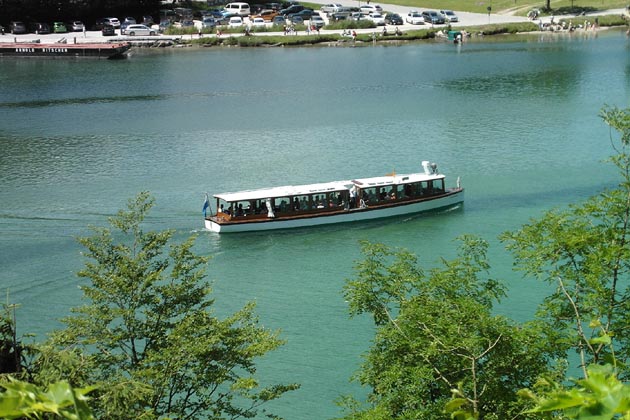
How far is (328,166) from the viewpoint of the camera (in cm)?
5012

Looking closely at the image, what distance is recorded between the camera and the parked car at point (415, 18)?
356 feet

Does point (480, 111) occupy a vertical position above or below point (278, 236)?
above

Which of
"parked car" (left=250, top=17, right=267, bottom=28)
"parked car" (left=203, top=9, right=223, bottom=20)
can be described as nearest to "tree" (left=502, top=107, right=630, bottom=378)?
"parked car" (left=250, top=17, right=267, bottom=28)

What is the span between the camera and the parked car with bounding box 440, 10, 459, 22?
109 metres

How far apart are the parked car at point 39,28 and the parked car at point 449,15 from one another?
175 feet

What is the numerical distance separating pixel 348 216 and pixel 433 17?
7155 centimetres

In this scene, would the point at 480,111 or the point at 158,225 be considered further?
the point at 480,111

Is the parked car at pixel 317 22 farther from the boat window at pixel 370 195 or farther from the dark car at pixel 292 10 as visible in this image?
the boat window at pixel 370 195

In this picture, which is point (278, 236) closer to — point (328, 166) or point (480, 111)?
point (328, 166)

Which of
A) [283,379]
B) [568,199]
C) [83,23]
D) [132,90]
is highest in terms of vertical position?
[83,23]

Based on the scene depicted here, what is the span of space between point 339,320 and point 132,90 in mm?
51943

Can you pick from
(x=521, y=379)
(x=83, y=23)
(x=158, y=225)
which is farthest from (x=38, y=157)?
(x=83, y=23)

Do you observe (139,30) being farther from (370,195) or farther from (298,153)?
(370,195)

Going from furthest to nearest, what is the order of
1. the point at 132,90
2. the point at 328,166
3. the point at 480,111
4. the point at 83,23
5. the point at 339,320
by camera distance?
the point at 83,23 < the point at 132,90 < the point at 480,111 < the point at 328,166 < the point at 339,320
